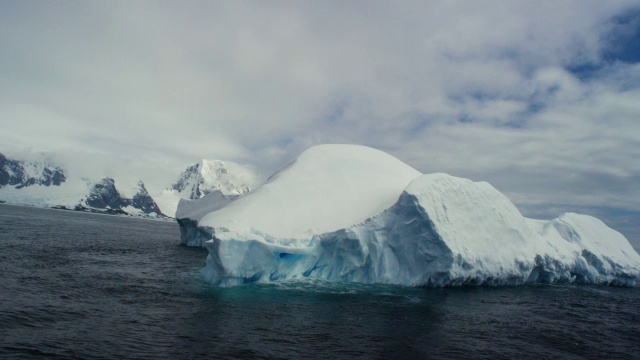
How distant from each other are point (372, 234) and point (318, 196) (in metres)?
4.59

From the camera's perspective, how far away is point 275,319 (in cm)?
1367

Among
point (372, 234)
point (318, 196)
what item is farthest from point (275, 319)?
point (318, 196)

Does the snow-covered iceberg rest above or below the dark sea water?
above

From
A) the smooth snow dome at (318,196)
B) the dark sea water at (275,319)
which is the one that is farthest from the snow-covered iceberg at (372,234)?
the dark sea water at (275,319)

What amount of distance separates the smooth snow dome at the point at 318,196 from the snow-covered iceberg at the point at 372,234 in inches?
2.4

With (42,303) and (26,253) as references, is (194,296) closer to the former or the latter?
(42,303)

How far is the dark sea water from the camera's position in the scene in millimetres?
10781

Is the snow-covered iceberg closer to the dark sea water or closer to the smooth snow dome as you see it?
the smooth snow dome

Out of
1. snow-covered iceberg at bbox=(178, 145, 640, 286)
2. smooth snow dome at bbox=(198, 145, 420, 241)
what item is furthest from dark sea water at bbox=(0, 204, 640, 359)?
smooth snow dome at bbox=(198, 145, 420, 241)

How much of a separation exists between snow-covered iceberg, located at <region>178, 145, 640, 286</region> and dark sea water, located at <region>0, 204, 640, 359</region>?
1.15 m

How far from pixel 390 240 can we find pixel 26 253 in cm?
2090

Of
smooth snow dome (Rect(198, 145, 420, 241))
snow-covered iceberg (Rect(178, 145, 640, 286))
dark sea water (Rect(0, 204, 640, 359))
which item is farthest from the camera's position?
smooth snow dome (Rect(198, 145, 420, 241))

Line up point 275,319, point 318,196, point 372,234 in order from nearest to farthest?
1. point 275,319
2. point 372,234
3. point 318,196

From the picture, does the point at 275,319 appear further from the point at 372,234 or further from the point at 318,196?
the point at 318,196
